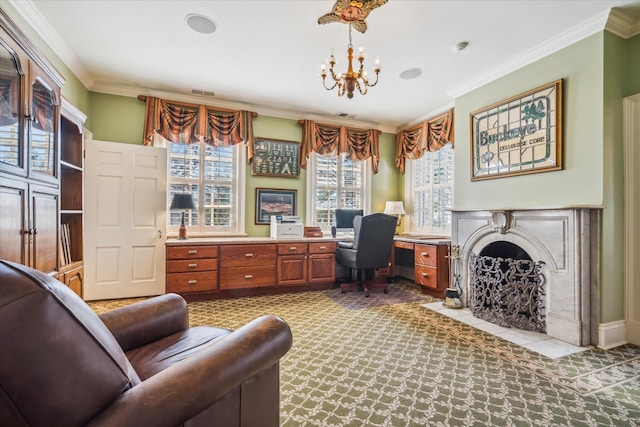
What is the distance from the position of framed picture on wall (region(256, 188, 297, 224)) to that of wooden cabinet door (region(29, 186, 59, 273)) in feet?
8.61

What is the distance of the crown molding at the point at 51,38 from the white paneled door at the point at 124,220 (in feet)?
2.68

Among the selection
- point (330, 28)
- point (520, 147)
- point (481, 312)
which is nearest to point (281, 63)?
point (330, 28)

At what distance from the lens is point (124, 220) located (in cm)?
364

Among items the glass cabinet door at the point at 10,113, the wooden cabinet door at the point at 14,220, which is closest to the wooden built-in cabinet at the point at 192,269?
the wooden cabinet door at the point at 14,220

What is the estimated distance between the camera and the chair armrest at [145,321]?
1358mm

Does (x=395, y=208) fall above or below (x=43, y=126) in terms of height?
A: below

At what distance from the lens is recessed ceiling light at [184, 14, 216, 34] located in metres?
2.55

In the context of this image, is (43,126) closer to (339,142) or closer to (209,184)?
(209,184)

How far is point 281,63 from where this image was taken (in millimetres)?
3314

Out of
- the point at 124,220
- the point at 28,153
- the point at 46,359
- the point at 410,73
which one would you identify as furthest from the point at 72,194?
the point at 410,73

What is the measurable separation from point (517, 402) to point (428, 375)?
1.63 ft

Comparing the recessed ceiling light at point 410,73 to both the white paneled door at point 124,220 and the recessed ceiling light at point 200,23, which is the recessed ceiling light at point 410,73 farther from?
the white paneled door at point 124,220

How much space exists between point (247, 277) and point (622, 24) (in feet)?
14.6

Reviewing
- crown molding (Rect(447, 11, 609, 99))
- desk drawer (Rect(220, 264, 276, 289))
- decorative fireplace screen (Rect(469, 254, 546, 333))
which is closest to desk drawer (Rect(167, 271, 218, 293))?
desk drawer (Rect(220, 264, 276, 289))
